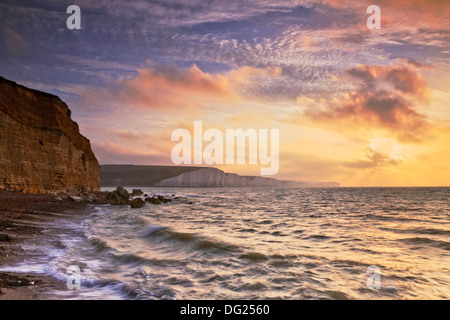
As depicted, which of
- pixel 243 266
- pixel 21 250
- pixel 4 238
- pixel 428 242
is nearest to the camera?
pixel 243 266

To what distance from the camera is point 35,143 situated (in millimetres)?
27125

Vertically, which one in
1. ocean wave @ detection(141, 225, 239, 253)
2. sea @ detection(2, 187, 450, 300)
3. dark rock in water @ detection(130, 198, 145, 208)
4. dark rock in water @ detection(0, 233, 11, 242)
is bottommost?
dark rock in water @ detection(130, 198, 145, 208)

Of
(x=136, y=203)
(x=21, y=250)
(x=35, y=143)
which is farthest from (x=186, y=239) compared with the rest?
(x=35, y=143)

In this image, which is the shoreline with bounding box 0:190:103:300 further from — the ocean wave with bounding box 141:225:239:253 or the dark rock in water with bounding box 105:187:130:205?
the dark rock in water with bounding box 105:187:130:205

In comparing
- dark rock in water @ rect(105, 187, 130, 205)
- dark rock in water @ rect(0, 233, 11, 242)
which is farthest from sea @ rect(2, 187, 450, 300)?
dark rock in water @ rect(105, 187, 130, 205)

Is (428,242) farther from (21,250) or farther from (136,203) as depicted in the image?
(136,203)

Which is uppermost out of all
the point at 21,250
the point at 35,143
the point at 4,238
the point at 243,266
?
the point at 35,143

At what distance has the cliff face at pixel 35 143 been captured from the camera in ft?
77.3

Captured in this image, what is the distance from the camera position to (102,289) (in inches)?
239

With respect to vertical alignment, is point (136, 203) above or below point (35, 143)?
below

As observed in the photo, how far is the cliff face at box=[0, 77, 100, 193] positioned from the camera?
2356 cm
